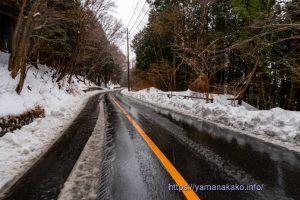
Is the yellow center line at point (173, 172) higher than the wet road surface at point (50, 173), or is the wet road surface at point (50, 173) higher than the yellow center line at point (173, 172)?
the yellow center line at point (173, 172)

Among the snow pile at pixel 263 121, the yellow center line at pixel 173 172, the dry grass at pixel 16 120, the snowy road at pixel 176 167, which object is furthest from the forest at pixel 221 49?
the yellow center line at pixel 173 172

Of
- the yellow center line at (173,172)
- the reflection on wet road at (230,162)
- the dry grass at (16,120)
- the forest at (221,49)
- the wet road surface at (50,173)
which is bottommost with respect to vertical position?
the wet road surface at (50,173)

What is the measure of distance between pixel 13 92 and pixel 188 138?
9322mm

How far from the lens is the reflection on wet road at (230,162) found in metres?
3.38

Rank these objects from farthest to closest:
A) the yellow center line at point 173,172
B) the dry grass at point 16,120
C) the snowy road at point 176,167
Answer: the dry grass at point 16,120
the snowy road at point 176,167
the yellow center line at point 173,172

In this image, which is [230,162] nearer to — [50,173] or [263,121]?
[50,173]

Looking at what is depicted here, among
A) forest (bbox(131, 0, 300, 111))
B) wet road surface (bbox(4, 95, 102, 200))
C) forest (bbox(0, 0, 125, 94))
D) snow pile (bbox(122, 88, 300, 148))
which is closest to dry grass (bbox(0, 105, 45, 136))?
wet road surface (bbox(4, 95, 102, 200))

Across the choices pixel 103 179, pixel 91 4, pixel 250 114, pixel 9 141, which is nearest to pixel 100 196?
pixel 103 179

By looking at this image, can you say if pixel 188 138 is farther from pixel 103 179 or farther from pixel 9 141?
pixel 9 141

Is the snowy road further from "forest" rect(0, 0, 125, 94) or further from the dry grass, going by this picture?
"forest" rect(0, 0, 125, 94)

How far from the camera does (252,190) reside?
335 centimetres

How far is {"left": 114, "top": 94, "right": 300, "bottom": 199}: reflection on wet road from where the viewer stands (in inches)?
133

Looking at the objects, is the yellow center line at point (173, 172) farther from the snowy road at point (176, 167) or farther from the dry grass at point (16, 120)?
the dry grass at point (16, 120)

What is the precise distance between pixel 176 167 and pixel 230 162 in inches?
43.6
